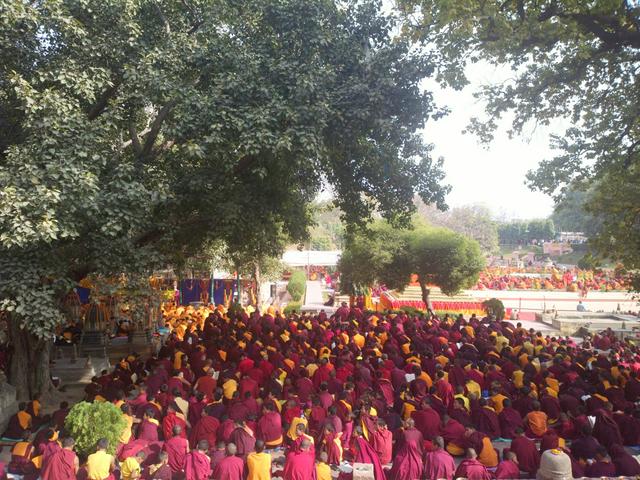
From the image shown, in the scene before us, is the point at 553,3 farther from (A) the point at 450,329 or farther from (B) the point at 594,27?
(A) the point at 450,329

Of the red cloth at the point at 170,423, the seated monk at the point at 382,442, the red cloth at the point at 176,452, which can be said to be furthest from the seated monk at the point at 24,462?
the seated monk at the point at 382,442

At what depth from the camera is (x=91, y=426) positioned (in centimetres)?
788

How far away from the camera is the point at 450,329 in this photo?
58.7 ft

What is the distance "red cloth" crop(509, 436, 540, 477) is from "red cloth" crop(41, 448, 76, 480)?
6.40 m

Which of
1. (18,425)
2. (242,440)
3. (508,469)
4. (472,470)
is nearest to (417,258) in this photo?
(242,440)

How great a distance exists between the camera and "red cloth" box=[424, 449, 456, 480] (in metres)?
7.57

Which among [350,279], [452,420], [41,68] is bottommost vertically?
[452,420]

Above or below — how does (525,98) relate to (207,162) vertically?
above

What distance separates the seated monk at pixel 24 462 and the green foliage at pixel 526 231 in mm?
91325

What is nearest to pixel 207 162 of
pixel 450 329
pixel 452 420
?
pixel 452 420

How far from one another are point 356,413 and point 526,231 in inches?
3521

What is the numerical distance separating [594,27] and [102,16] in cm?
991

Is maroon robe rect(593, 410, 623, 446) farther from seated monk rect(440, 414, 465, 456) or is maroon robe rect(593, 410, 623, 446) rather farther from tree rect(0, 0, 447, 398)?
tree rect(0, 0, 447, 398)

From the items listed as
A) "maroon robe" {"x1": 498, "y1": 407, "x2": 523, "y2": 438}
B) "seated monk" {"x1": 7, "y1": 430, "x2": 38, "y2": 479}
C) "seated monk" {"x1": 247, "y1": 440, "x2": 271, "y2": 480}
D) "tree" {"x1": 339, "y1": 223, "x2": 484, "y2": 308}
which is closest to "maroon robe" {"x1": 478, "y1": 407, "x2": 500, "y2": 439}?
"maroon robe" {"x1": 498, "y1": 407, "x2": 523, "y2": 438}
